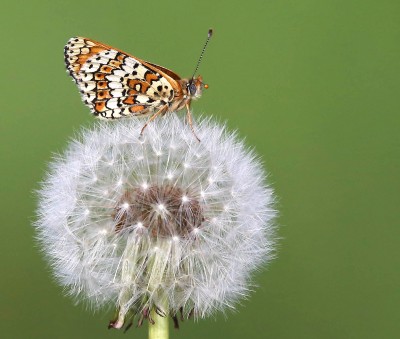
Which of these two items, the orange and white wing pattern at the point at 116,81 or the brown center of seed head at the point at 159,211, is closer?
the brown center of seed head at the point at 159,211

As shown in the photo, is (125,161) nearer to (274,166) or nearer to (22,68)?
(274,166)

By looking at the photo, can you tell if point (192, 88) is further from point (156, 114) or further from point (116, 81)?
point (116, 81)

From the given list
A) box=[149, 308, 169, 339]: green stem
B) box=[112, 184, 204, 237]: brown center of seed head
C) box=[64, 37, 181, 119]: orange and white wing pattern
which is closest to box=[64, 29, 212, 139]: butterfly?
box=[64, 37, 181, 119]: orange and white wing pattern

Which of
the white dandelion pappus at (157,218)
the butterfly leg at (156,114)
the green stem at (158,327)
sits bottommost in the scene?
the green stem at (158,327)

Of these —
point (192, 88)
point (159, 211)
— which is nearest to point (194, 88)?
point (192, 88)

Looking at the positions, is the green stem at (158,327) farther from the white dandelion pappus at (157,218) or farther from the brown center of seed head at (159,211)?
the brown center of seed head at (159,211)

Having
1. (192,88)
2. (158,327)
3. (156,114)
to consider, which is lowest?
(158,327)

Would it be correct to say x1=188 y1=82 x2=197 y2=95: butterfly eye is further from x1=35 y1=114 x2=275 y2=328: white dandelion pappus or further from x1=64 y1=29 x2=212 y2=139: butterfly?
x1=35 y1=114 x2=275 y2=328: white dandelion pappus

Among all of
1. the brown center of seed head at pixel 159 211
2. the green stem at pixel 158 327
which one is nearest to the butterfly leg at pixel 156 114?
the brown center of seed head at pixel 159 211
